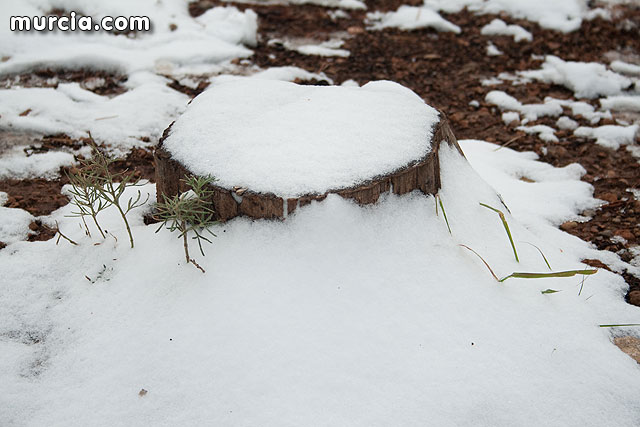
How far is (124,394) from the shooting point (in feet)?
5.20

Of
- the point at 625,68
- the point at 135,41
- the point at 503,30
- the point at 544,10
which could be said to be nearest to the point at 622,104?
the point at 625,68

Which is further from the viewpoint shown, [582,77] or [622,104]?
[582,77]

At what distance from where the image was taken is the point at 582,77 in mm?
3908

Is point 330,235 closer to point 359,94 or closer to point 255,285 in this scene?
point 255,285

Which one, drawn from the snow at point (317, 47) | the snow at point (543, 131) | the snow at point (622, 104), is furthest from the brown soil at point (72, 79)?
the snow at point (622, 104)

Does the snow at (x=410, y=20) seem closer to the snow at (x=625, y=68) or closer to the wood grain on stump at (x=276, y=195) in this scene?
the snow at (x=625, y=68)

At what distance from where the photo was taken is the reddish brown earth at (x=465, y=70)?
8.82 ft

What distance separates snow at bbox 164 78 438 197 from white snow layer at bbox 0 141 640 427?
0.14 m

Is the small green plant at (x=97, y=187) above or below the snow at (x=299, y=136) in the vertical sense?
below

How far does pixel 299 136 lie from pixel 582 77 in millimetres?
2965

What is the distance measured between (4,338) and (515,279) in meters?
1.83

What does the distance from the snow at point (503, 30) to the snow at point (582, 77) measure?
59 centimetres

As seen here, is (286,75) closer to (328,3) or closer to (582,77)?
(328,3)

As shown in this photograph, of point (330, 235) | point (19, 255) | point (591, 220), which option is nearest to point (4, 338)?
point (19, 255)
